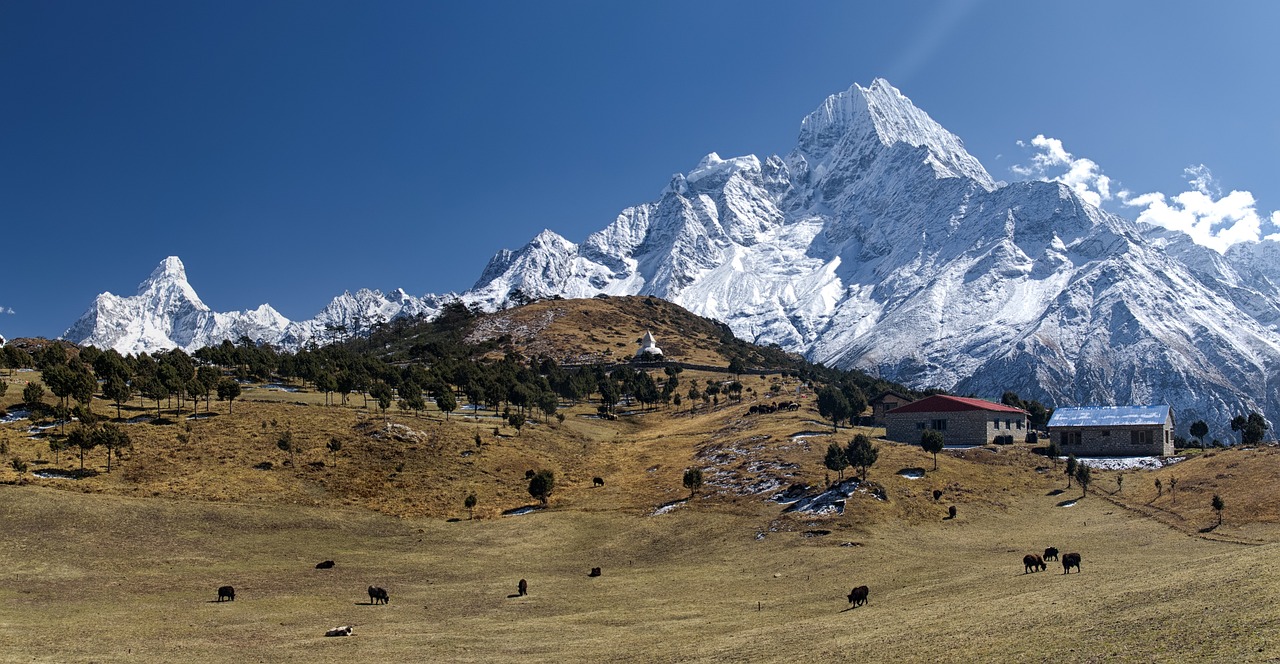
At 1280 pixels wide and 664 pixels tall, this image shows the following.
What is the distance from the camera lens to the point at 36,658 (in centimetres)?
3456

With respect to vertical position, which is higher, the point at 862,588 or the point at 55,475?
the point at 55,475

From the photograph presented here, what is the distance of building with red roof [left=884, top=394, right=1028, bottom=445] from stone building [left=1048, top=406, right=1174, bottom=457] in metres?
8.72

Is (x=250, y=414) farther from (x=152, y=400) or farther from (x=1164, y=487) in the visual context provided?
(x=1164, y=487)

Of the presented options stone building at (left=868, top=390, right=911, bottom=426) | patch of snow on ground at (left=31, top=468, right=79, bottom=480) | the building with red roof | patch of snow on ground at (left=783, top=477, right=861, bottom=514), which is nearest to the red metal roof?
the building with red roof

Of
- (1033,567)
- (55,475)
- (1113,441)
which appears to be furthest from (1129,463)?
(55,475)

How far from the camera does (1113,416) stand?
117m

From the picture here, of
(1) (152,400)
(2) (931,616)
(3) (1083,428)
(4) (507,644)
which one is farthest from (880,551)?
(1) (152,400)

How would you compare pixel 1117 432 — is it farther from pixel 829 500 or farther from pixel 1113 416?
pixel 829 500

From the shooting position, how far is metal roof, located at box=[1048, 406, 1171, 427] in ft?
373

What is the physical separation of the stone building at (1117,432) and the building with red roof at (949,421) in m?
8.72

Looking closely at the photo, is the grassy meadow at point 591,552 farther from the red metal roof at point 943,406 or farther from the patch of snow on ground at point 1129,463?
the red metal roof at point 943,406

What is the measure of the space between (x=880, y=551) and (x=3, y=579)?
59.3 metres

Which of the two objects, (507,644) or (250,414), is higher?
(250,414)

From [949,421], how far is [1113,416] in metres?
21.5
